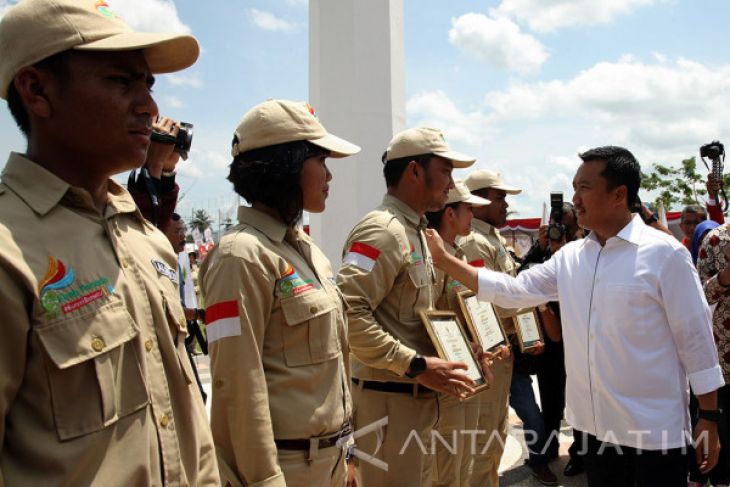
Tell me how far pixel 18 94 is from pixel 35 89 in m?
0.08

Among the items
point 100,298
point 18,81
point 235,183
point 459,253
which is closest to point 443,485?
point 459,253

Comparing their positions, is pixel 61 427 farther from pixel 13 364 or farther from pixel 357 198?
pixel 357 198

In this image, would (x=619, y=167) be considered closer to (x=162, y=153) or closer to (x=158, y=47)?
(x=162, y=153)

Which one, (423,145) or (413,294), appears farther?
(423,145)

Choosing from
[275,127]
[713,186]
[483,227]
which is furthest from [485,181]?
[275,127]

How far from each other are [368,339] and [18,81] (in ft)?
6.40

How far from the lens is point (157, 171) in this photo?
2.31 meters

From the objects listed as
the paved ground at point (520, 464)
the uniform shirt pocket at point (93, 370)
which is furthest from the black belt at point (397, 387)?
the paved ground at point (520, 464)

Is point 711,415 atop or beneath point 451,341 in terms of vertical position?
beneath

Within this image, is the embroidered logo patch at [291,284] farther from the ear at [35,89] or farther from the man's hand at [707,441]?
the man's hand at [707,441]

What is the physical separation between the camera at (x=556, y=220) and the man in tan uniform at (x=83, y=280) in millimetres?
4639

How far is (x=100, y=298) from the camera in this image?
4.13ft

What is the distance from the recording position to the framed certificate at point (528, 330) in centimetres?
477

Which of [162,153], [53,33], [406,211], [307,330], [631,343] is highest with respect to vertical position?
[53,33]
